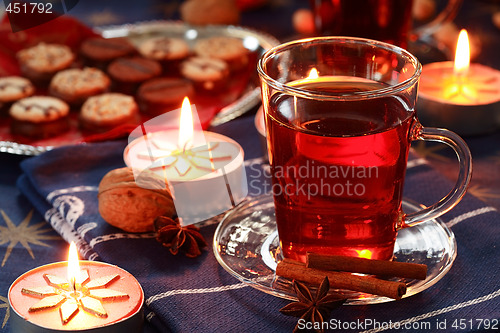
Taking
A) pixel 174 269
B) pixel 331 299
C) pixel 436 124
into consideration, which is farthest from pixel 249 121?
pixel 331 299

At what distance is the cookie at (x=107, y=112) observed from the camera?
142 centimetres

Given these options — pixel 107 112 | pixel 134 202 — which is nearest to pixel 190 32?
pixel 107 112

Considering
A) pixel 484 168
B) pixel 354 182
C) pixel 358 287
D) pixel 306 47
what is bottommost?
pixel 484 168

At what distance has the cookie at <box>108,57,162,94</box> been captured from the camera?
159 centimetres

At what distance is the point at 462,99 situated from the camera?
1364mm

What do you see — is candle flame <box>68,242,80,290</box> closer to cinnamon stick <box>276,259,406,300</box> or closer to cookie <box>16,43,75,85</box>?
cinnamon stick <box>276,259,406,300</box>

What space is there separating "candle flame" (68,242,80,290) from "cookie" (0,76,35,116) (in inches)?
28.4

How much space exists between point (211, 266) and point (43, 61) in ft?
2.82

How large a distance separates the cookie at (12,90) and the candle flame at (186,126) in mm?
527

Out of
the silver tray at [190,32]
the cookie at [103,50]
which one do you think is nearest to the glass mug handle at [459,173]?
the silver tray at [190,32]

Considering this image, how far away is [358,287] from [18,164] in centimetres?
75

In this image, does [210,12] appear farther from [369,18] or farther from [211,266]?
[211,266]

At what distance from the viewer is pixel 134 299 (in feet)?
2.76

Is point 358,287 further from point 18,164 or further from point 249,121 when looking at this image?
point 18,164
